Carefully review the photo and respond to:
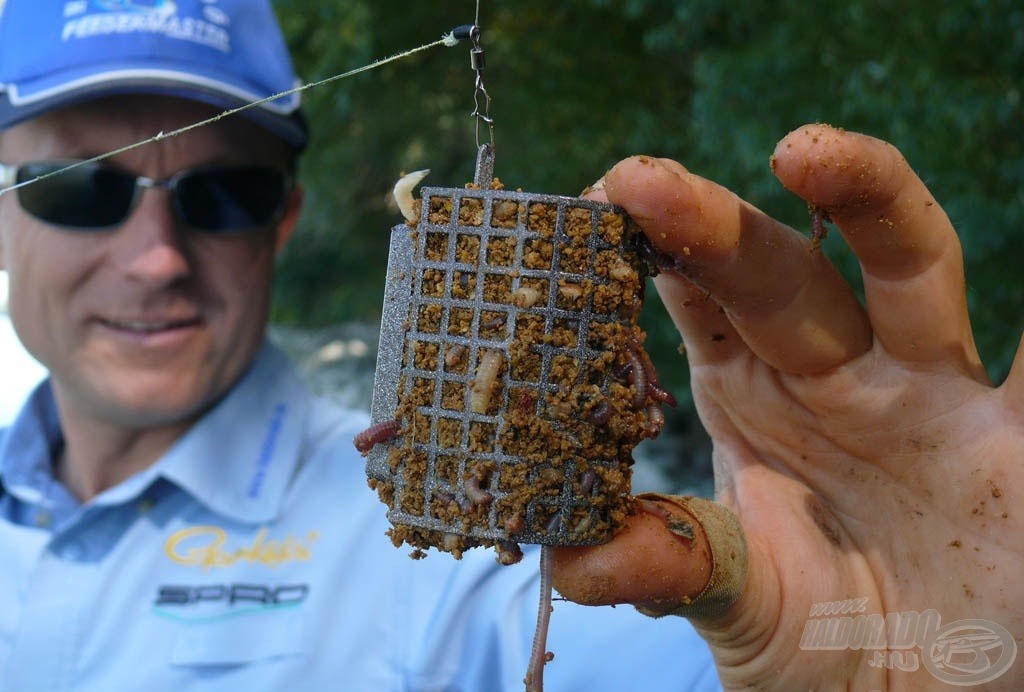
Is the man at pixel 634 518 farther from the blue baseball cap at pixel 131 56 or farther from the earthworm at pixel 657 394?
the earthworm at pixel 657 394

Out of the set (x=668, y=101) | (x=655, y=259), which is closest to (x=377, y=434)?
(x=655, y=259)

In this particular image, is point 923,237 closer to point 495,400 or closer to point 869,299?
point 869,299

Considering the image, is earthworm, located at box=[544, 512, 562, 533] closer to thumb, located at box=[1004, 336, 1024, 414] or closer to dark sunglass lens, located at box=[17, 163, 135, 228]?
thumb, located at box=[1004, 336, 1024, 414]

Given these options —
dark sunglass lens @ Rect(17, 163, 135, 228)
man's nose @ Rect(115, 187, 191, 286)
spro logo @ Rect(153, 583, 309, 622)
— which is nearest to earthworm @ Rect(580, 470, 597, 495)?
spro logo @ Rect(153, 583, 309, 622)

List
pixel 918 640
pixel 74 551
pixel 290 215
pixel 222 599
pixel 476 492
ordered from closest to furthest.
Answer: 1. pixel 476 492
2. pixel 918 640
3. pixel 222 599
4. pixel 74 551
5. pixel 290 215

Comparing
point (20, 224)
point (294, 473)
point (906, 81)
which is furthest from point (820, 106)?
point (20, 224)

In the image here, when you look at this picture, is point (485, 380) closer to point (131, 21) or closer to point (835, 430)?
point (835, 430)

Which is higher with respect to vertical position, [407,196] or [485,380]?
[407,196]
